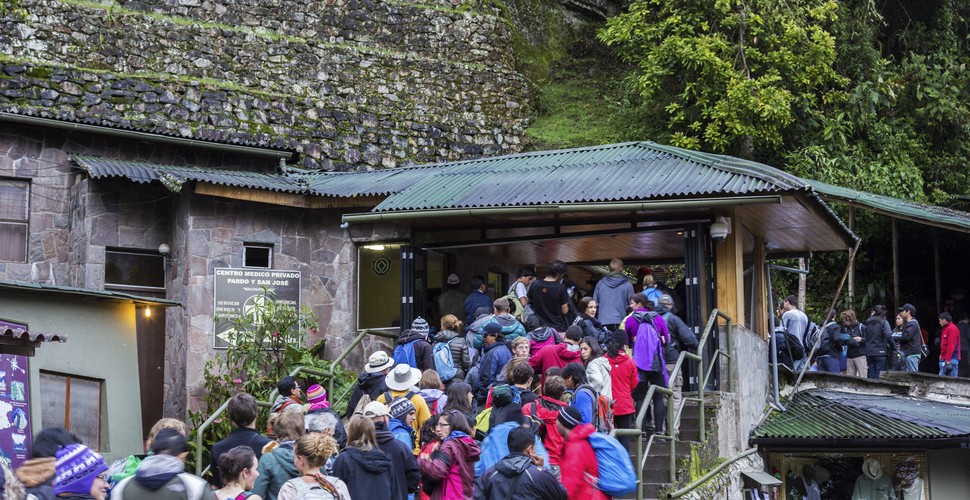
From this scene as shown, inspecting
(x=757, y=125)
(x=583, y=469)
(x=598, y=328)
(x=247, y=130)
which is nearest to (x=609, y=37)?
(x=757, y=125)

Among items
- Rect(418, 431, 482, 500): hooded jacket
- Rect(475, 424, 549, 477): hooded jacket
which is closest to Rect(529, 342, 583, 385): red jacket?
Rect(475, 424, 549, 477): hooded jacket

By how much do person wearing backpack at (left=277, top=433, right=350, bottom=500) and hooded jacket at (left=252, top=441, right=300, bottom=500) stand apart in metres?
0.55

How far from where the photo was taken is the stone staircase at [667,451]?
12.5 metres

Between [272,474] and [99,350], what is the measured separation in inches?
246

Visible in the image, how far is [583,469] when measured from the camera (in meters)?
9.45

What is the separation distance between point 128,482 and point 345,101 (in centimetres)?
1601

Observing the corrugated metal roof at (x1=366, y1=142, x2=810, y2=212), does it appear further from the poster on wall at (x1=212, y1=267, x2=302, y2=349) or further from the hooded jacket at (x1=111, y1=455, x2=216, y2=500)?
the hooded jacket at (x1=111, y1=455, x2=216, y2=500)

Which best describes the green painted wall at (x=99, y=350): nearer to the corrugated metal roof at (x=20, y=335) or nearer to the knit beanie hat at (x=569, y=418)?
the corrugated metal roof at (x=20, y=335)

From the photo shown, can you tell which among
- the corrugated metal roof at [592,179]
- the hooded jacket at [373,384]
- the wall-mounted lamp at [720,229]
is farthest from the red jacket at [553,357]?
the wall-mounted lamp at [720,229]

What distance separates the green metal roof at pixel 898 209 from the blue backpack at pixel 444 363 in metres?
6.83

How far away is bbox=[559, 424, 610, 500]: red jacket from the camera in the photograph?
9.45 metres

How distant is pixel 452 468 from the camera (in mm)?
9594

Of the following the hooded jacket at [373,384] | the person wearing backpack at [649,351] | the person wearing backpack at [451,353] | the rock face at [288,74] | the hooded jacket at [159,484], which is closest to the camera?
the hooded jacket at [159,484]

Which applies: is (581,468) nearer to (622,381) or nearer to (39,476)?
(622,381)
